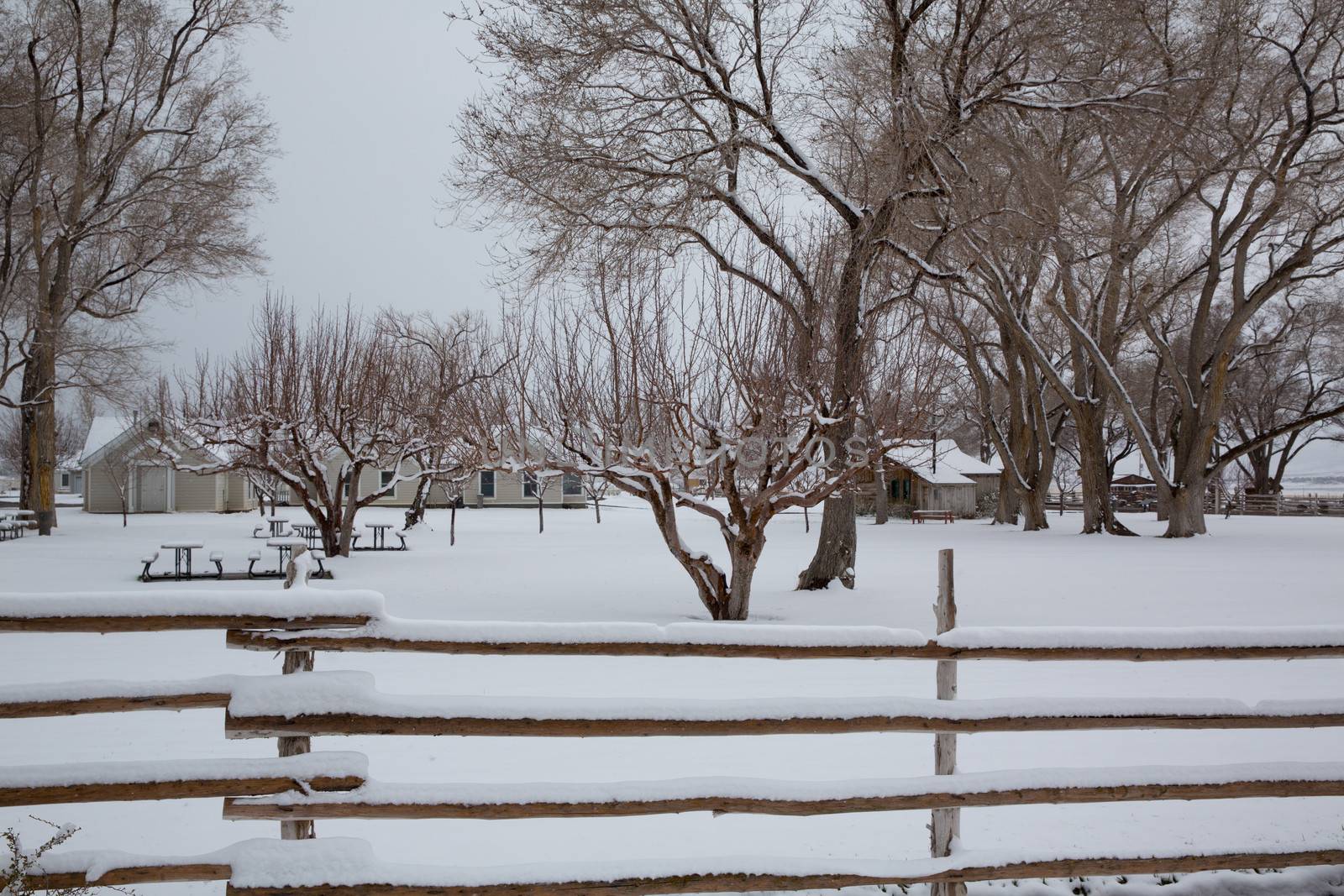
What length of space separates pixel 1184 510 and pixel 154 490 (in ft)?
141

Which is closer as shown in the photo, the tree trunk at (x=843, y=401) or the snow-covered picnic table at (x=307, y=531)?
the tree trunk at (x=843, y=401)

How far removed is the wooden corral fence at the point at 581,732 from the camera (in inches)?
136

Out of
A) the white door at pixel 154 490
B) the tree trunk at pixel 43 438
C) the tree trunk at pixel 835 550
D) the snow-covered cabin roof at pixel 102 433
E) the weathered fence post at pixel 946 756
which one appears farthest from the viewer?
the snow-covered cabin roof at pixel 102 433

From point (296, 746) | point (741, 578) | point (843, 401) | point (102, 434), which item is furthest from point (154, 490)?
point (296, 746)

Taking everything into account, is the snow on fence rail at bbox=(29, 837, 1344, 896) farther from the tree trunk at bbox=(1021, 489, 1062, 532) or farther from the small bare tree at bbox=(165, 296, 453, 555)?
the tree trunk at bbox=(1021, 489, 1062, 532)

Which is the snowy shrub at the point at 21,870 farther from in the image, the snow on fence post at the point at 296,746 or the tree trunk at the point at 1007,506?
the tree trunk at the point at 1007,506

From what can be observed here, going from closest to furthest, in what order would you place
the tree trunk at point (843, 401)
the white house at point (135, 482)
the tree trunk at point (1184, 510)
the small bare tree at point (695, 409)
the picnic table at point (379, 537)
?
the small bare tree at point (695, 409) < the tree trunk at point (843, 401) < the picnic table at point (379, 537) < the tree trunk at point (1184, 510) < the white house at point (135, 482)

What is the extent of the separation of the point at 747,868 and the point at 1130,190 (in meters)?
24.2

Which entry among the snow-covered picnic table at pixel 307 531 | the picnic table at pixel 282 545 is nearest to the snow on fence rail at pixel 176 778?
the picnic table at pixel 282 545

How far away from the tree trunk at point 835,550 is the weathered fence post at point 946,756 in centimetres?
1104

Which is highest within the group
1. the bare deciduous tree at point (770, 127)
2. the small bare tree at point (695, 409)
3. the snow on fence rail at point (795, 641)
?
the bare deciduous tree at point (770, 127)

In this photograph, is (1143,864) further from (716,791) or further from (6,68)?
(6,68)

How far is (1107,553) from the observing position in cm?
2152

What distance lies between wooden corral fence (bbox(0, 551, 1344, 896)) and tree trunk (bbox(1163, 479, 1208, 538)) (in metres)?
24.8
